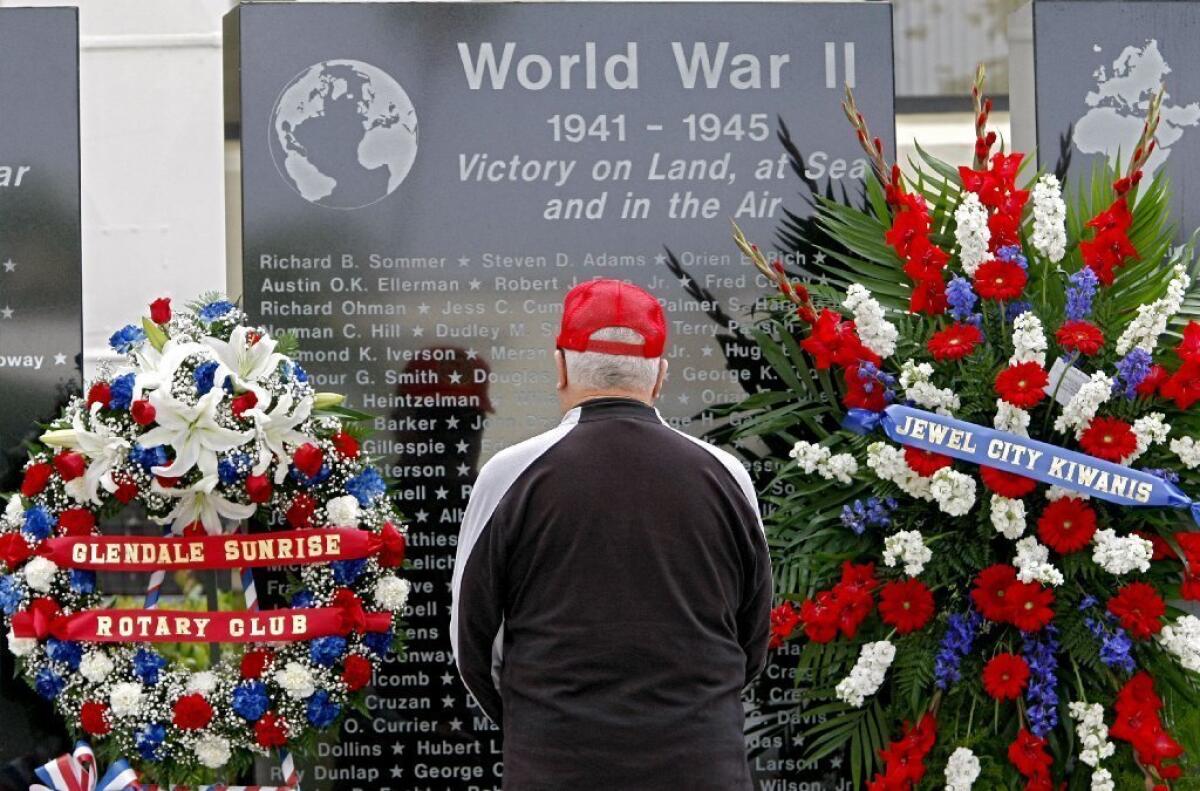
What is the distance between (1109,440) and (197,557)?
97.2 inches

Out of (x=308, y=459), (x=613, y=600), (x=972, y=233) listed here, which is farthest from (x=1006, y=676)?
(x=308, y=459)

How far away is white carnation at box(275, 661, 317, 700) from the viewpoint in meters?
4.25

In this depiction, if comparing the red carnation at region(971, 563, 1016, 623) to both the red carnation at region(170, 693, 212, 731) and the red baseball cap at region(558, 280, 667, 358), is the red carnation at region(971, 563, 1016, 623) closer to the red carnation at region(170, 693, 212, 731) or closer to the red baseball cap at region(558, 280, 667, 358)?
the red baseball cap at region(558, 280, 667, 358)

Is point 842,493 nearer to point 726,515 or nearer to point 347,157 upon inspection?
point 726,515

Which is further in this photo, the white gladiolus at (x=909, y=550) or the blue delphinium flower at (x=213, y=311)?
the blue delphinium flower at (x=213, y=311)

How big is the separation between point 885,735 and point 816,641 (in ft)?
1.22

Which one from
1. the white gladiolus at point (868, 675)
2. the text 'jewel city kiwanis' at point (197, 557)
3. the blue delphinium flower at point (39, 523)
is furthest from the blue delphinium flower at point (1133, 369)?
the blue delphinium flower at point (39, 523)

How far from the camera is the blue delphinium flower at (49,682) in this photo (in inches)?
171

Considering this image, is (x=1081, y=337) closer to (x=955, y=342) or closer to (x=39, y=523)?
(x=955, y=342)

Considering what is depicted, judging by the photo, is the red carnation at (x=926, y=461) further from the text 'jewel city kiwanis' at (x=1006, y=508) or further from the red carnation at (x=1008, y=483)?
the red carnation at (x=1008, y=483)

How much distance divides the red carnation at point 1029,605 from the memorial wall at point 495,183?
928 millimetres

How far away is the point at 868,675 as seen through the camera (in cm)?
427

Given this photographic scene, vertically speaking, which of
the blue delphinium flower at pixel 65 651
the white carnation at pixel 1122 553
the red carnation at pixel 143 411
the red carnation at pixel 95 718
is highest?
the red carnation at pixel 143 411

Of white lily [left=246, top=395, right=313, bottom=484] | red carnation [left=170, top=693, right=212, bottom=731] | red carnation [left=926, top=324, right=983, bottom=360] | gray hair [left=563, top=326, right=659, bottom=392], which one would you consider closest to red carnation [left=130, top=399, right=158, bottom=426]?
white lily [left=246, top=395, right=313, bottom=484]
